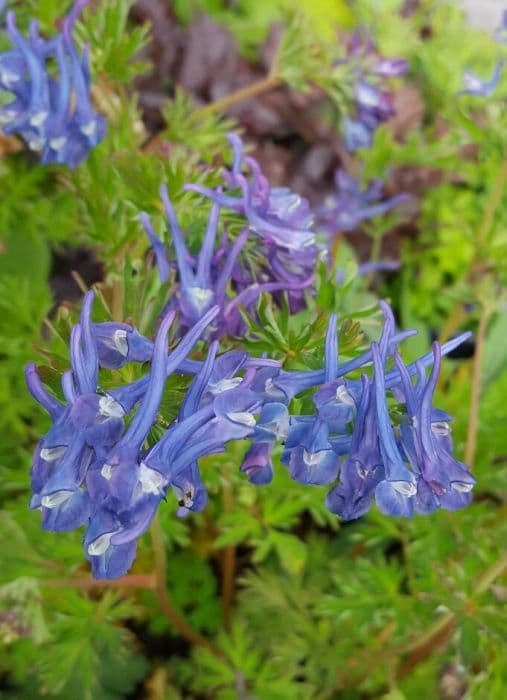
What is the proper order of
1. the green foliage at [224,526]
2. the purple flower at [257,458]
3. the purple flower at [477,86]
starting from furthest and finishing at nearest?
1. the purple flower at [477,86]
2. the green foliage at [224,526]
3. the purple flower at [257,458]

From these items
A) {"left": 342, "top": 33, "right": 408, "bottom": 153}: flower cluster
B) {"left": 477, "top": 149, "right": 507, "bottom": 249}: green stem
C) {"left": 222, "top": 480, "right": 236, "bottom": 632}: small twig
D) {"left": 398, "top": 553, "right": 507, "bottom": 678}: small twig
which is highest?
{"left": 342, "top": 33, "right": 408, "bottom": 153}: flower cluster

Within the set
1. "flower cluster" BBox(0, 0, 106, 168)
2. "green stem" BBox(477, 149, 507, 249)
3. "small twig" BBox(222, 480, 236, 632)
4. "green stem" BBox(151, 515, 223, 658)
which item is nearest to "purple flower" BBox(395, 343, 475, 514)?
"green stem" BBox(151, 515, 223, 658)

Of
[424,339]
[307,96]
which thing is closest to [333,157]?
[307,96]

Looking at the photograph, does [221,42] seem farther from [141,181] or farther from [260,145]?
[141,181]

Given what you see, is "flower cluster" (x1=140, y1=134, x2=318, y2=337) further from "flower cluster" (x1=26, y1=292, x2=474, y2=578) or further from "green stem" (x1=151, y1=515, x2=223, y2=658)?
"green stem" (x1=151, y1=515, x2=223, y2=658)

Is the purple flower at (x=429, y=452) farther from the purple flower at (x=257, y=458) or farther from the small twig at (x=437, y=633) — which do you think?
the small twig at (x=437, y=633)

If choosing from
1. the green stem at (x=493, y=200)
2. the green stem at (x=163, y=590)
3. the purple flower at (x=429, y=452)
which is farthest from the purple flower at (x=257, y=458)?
the green stem at (x=493, y=200)
